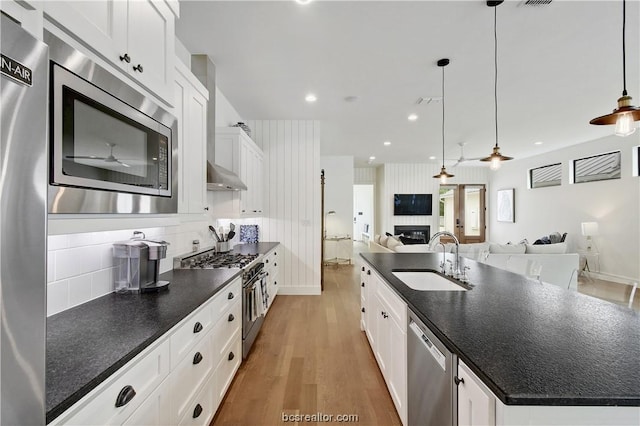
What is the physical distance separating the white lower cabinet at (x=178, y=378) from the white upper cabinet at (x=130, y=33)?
1.11 metres

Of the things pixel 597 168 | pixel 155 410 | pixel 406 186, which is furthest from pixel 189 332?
pixel 406 186

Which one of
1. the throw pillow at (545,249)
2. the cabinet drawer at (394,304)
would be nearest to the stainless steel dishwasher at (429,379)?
the cabinet drawer at (394,304)

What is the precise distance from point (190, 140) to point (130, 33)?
82cm

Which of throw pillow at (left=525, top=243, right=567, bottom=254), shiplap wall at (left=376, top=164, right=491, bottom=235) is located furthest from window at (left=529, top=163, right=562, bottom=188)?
throw pillow at (left=525, top=243, right=567, bottom=254)

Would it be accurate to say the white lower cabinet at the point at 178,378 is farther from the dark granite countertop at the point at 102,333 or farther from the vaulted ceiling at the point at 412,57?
the vaulted ceiling at the point at 412,57

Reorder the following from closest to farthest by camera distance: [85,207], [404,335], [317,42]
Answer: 1. [85,207]
2. [404,335]
3. [317,42]

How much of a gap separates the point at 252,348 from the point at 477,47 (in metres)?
3.63

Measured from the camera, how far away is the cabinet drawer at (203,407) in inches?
54.2

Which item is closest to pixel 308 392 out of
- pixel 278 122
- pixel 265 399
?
pixel 265 399

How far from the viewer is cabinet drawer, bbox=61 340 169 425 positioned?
0.77 metres

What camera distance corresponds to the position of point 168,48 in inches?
56.9

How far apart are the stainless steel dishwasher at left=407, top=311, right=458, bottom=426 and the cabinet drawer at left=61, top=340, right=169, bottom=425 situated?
3.72 ft

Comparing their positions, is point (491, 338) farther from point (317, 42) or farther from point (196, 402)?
point (317, 42)

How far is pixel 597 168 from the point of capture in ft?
18.8
